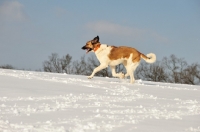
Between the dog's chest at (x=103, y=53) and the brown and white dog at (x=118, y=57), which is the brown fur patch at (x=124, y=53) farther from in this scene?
the dog's chest at (x=103, y=53)

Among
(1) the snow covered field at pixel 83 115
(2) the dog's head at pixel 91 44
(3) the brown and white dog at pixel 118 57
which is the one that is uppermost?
(2) the dog's head at pixel 91 44

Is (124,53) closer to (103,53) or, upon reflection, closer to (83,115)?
(103,53)

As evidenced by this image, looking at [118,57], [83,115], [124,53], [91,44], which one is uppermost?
[91,44]

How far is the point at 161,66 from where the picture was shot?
46.6 metres

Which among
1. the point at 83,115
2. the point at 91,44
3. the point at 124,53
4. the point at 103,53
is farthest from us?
the point at 91,44

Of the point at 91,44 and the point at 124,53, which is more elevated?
the point at 91,44

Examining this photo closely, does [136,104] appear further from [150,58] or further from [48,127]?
[150,58]

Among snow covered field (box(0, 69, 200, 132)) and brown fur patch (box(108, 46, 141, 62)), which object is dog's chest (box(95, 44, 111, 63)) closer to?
brown fur patch (box(108, 46, 141, 62))

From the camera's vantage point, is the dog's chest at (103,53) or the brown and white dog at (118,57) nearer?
the brown and white dog at (118,57)

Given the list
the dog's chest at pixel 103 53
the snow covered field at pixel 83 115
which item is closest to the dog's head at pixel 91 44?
the dog's chest at pixel 103 53

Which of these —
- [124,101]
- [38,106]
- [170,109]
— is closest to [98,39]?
[124,101]

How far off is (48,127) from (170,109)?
124 inches

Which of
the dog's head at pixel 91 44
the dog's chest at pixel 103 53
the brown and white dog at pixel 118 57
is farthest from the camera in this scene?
the dog's head at pixel 91 44

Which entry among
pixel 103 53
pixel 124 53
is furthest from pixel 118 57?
pixel 103 53
